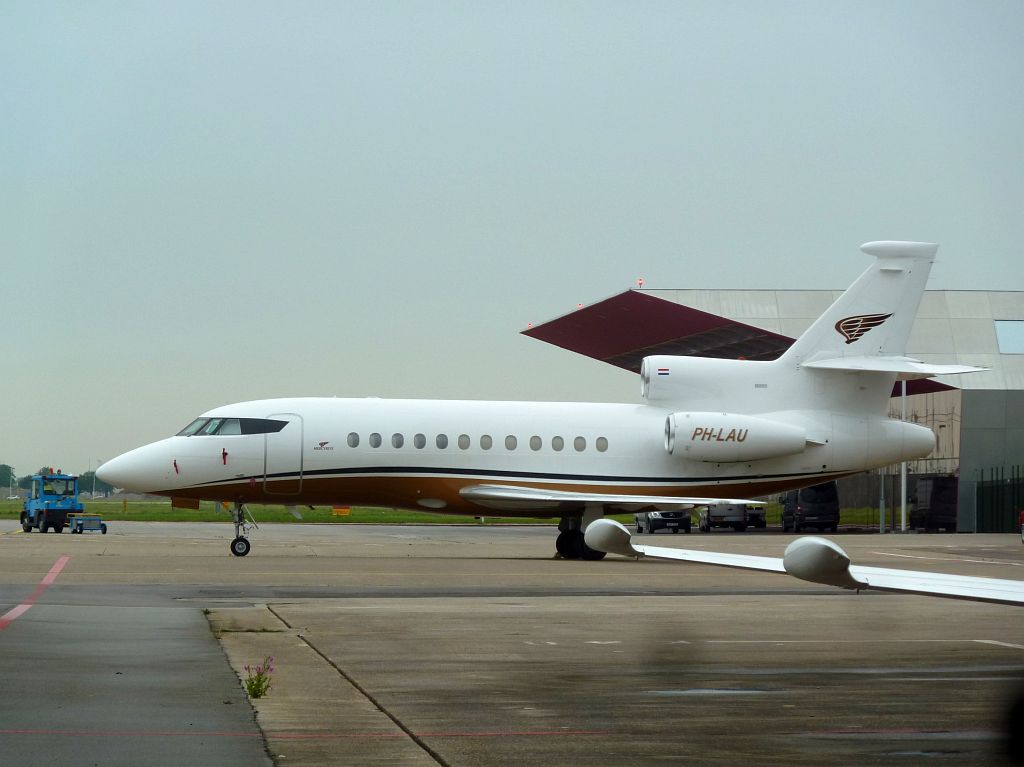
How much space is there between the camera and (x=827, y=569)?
6.60 metres

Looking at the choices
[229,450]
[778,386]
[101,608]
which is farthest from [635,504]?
[101,608]

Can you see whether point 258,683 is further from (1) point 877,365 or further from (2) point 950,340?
(2) point 950,340

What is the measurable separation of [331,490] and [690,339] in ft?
105

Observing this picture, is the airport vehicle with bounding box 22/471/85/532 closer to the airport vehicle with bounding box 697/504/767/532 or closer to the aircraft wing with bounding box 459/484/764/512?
the aircraft wing with bounding box 459/484/764/512

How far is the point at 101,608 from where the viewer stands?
1516 centimetres

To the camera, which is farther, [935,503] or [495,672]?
[935,503]

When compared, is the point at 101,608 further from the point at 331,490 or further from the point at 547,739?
the point at 331,490

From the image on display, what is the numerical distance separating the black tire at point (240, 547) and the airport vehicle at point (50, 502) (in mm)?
20133

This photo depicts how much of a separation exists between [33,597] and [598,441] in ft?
50.6

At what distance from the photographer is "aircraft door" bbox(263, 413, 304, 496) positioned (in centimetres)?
2827

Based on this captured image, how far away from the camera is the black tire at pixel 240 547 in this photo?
26.9m

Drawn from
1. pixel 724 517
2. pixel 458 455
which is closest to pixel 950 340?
pixel 724 517

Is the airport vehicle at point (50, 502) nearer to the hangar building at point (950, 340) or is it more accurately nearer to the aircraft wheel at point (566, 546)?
the hangar building at point (950, 340)

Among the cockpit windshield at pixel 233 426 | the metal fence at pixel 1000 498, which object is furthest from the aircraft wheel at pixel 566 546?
the metal fence at pixel 1000 498
